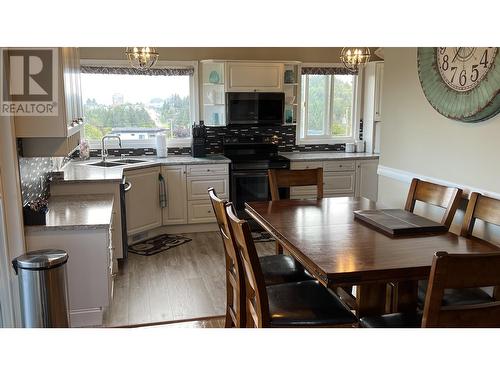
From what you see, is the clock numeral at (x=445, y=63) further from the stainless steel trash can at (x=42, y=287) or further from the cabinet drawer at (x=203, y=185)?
the cabinet drawer at (x=203, y=185)

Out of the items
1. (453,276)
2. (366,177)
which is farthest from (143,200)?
(453,276)

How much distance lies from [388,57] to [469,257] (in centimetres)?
269

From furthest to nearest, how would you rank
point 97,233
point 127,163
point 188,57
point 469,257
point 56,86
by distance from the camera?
point 188,57
point 127,163
point 97,233
point 56,86
point 469,257

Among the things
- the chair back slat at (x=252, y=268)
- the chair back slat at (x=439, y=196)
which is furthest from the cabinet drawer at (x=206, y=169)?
the chair back slat at (x=252, y=268)

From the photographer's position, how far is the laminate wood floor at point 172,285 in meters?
3.49

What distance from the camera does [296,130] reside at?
252 inches

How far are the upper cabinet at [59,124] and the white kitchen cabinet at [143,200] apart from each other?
4.63 feet

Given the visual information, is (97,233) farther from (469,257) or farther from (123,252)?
(469,257)

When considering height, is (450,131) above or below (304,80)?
below

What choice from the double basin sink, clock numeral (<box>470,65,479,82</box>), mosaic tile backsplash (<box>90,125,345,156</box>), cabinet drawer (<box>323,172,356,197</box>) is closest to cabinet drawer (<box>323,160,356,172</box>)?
cabinet drawer (<box>323,172,356,197</box>)

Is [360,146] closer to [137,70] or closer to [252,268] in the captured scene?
[137,70]

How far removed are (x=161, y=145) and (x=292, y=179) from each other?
2.64 m

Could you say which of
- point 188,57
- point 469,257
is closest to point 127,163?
point 188,57

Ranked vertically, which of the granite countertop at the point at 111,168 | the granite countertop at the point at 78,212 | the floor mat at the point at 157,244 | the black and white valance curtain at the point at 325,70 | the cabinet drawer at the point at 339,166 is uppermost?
the black and white valance curtain at the point at 325,70
